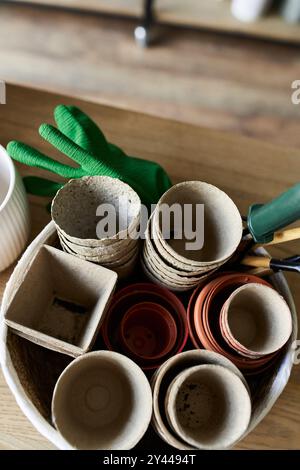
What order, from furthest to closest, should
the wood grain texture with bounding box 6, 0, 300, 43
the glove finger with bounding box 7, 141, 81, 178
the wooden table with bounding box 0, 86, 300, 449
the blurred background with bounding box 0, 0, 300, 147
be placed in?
the wood grain texture with bounding box 6, 0, 300, 43 → the blurred background with bounding box 0, 0, 300, 147 → the wooden table with bounding box 0, 86, 300, 449 → the glove finger with bounding box 7, 141, 81, 178

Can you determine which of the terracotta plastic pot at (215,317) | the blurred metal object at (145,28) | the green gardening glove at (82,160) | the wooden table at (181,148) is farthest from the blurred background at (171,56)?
the terracotta plastic pot at (215,317)

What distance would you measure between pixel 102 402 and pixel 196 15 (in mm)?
1263

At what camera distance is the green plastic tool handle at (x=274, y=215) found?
45cm

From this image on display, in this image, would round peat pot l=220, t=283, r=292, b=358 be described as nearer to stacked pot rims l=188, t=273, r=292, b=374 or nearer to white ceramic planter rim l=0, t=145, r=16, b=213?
stacked pot rims l=188, t=273, r=292, b=374

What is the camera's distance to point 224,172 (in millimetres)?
687

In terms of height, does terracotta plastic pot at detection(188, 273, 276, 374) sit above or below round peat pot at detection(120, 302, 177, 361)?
above

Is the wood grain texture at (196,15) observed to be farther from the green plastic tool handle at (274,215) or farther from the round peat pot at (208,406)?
the round peat pot at (208,406)

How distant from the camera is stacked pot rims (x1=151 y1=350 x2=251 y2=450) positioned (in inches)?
17.3

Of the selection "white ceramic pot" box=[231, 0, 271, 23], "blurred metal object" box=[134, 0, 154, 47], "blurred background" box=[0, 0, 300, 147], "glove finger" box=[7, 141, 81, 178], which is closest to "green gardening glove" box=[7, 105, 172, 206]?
"glove finger" box=[7, 141, 81, 178]

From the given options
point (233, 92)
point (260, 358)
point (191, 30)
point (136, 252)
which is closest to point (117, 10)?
point (191, 30)

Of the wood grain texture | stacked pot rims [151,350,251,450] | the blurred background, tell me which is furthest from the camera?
the wood grain texture

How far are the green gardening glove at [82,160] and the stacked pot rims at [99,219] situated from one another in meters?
0.04

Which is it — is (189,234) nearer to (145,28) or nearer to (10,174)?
(10,174)

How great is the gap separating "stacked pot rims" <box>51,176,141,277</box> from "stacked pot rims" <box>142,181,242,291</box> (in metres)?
0.02
